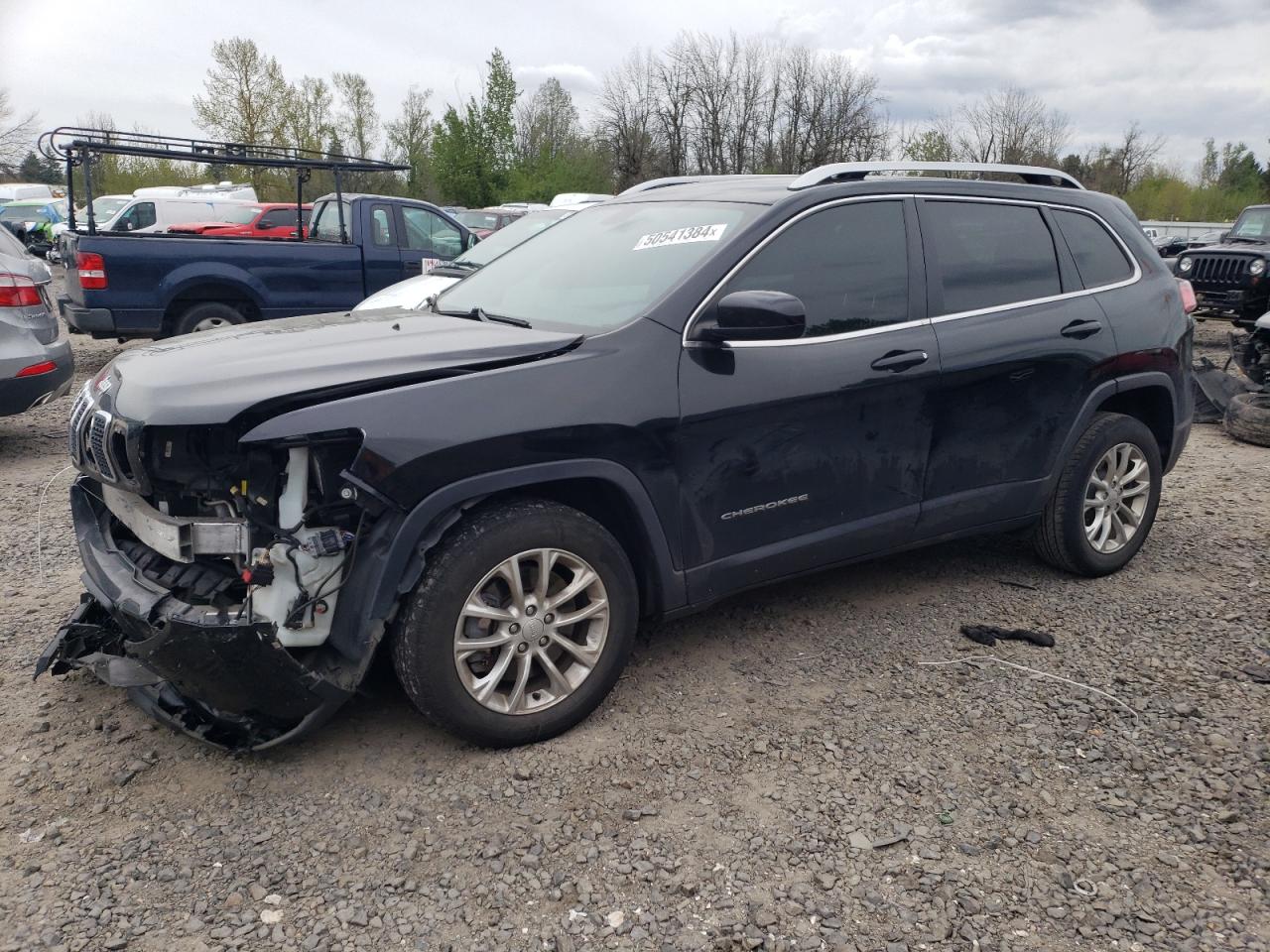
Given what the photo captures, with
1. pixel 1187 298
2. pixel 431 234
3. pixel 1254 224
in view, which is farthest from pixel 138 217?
pixel 1187 298

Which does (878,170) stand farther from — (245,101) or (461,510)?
(245,101)

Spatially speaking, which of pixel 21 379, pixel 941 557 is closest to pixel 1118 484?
pixel 941 557

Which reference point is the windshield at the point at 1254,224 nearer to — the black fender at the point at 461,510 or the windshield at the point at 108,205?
the black fender at the point at 461,510

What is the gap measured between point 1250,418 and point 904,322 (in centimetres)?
559

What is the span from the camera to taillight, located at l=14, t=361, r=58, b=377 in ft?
20.8

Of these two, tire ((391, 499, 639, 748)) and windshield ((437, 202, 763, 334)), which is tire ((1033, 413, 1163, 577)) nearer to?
windshield ((437, 202, 763, 334))

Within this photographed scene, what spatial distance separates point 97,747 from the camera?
311 cm

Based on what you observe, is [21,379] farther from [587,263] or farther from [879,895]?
[879,895]

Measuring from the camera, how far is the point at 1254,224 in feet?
46.8

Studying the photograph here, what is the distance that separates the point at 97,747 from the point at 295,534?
42.5 inches

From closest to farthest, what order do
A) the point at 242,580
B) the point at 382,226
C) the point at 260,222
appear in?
the point at 242,580 < the point at 382,226 < the point at 260,222

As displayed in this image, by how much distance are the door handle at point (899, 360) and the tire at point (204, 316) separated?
803cm

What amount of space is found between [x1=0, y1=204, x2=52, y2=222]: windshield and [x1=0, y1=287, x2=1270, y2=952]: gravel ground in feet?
112

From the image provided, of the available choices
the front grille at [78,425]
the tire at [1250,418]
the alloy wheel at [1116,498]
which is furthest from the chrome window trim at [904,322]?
the tire at [1250,418]
